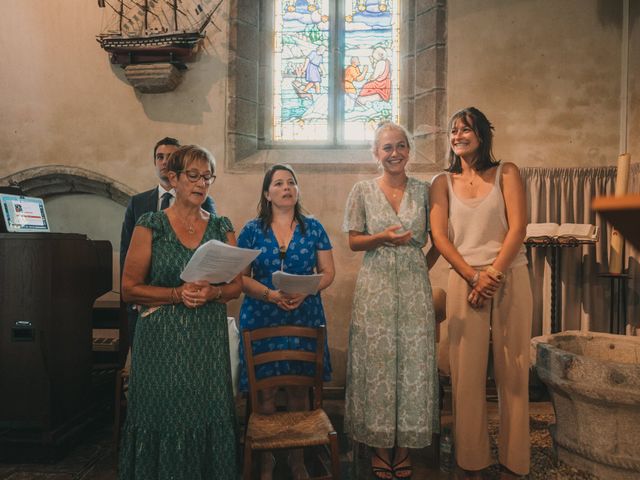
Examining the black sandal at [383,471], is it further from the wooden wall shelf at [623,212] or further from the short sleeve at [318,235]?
the wooden wall shelf at [623,212]

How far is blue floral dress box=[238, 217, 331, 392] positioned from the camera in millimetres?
2305

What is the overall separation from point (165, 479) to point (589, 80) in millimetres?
4290

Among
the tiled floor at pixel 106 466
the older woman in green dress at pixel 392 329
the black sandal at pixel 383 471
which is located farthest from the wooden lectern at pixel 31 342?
the black sandal at pixel 383 471

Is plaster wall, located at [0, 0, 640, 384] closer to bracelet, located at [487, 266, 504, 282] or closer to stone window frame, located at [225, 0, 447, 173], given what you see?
stone window frame, located at [225, 0, 447, 173]

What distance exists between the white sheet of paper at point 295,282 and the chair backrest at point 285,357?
177 millimetres

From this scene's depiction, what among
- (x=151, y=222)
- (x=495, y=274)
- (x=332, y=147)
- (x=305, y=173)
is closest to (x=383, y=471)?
(x=495, y=274)

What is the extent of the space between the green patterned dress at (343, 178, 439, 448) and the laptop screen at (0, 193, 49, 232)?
2.01 metres

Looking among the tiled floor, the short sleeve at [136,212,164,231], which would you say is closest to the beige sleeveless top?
the tiled floor

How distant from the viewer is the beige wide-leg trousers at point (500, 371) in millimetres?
2154

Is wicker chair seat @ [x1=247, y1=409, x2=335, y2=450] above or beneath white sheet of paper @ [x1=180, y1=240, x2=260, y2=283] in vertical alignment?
beneath

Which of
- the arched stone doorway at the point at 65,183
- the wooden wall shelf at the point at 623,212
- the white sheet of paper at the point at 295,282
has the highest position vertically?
the arched stone doorway at the point at 65,183

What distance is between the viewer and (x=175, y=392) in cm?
172

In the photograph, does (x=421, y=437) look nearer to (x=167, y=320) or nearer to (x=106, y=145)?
(x=167, y=320)

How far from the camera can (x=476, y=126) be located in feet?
7.43
